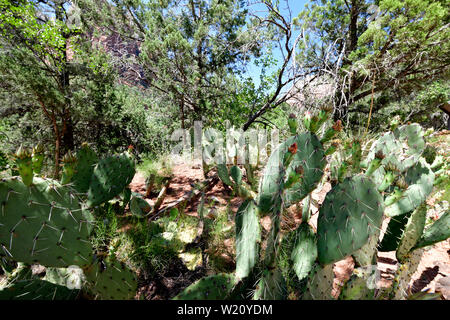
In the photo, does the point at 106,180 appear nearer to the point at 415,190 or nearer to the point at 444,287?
the point at 415,190

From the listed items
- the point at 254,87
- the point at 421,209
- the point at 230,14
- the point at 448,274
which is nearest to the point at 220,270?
the point at 421,209

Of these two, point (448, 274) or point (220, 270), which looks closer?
point (448, 274)

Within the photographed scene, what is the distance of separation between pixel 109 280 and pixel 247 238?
2.53 feet

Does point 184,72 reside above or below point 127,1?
below

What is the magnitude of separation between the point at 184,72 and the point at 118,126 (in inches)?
122

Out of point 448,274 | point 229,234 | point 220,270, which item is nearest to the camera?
point 448,274

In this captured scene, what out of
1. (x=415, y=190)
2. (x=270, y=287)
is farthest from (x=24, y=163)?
(x=415, y=190)

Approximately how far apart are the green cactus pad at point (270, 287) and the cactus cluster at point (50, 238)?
29.3 inches

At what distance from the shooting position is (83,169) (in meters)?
1.73

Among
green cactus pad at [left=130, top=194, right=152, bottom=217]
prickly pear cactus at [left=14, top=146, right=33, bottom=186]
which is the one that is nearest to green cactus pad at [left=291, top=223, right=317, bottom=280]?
prickly pear cactus at [left=14, top=146, right=33, bottom=186]
